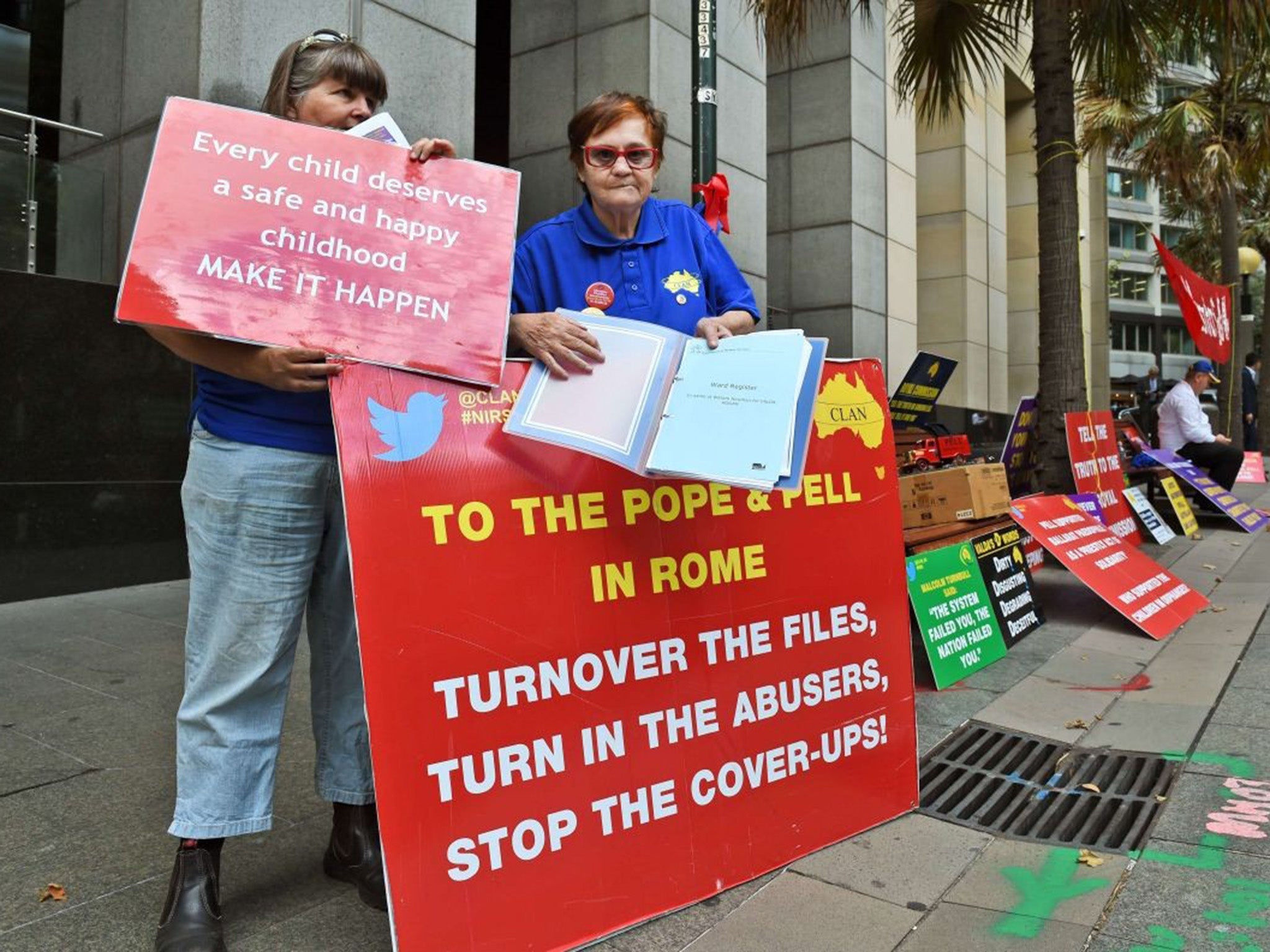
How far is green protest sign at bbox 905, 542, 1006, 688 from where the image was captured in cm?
437

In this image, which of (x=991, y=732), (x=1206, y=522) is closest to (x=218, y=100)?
(x=991, y=732)

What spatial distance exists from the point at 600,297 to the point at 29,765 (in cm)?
250

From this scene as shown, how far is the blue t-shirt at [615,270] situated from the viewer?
2480 mm

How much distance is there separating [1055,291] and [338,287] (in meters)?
6.71

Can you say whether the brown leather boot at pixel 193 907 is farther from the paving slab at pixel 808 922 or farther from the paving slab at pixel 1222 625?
the paving slab at pixel 1222 625

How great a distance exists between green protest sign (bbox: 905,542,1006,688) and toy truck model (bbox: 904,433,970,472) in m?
1.09

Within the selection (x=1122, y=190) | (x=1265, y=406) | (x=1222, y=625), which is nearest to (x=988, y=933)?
(x=1222, y=625)

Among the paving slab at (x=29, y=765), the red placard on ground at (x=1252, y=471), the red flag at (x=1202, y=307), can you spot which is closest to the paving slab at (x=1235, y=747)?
the paving slab at (x=29, y=765)

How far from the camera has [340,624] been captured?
2.29m

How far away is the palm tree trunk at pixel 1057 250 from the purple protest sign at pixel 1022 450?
0.94 feet

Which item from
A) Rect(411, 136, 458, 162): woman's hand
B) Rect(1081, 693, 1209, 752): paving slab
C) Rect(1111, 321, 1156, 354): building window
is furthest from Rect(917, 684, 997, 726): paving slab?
Rect(1111, 321, 1156, 354): building window

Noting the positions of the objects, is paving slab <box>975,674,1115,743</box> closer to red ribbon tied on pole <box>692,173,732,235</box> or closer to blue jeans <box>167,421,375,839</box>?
blue jeans <box>167,421,375,839</box>

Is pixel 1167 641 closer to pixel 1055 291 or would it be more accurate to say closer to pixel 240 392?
pixel 1055 291

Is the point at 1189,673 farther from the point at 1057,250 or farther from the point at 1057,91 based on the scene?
the point at 1057,91
